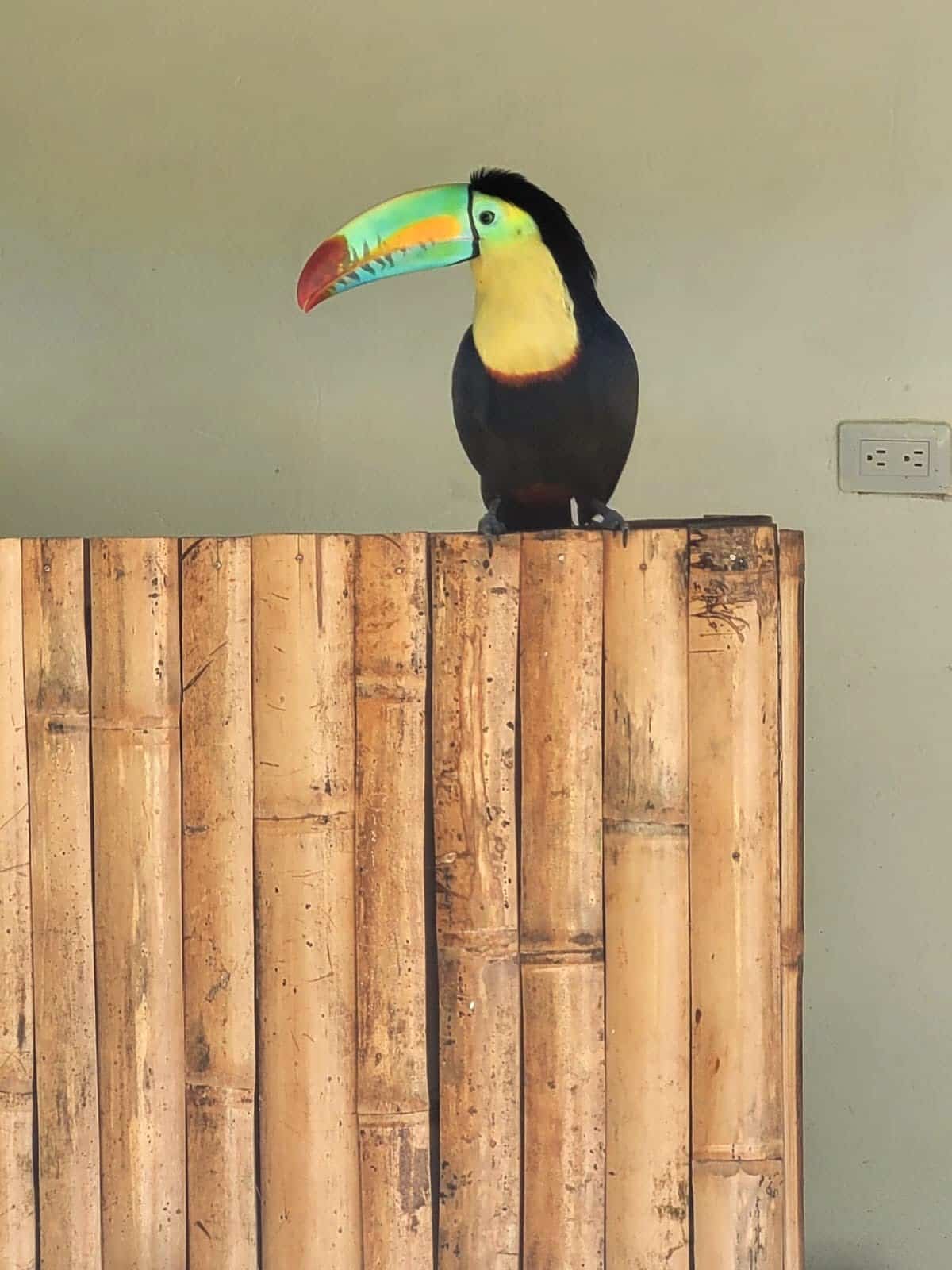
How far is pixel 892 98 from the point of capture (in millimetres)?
1562

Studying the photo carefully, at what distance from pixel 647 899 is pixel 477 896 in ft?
0.45

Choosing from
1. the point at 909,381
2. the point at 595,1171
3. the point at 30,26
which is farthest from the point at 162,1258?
the point at 30,26

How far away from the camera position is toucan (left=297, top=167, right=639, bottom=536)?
104 cm

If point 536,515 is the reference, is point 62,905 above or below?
below

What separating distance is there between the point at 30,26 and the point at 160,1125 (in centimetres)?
139

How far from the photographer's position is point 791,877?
3.55 feet

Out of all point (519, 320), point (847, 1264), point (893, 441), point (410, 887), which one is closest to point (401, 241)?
point (519, 320)

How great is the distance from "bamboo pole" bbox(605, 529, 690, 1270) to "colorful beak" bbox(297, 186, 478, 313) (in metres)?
0.28

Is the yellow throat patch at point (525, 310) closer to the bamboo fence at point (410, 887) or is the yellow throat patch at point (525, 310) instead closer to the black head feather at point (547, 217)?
the black head feather at point (547, 217)

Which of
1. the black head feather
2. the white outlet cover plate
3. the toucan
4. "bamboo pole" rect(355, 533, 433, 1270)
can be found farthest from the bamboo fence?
the white outlet cover plate

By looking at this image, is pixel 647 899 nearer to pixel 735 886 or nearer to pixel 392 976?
pixel 735 886

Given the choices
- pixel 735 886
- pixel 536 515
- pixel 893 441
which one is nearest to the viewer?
pixel 735 886

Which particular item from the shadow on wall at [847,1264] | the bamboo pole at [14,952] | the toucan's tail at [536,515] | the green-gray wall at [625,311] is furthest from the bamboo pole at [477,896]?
the shadow on wall at [847,1264]

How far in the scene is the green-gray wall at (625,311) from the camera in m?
1.58
